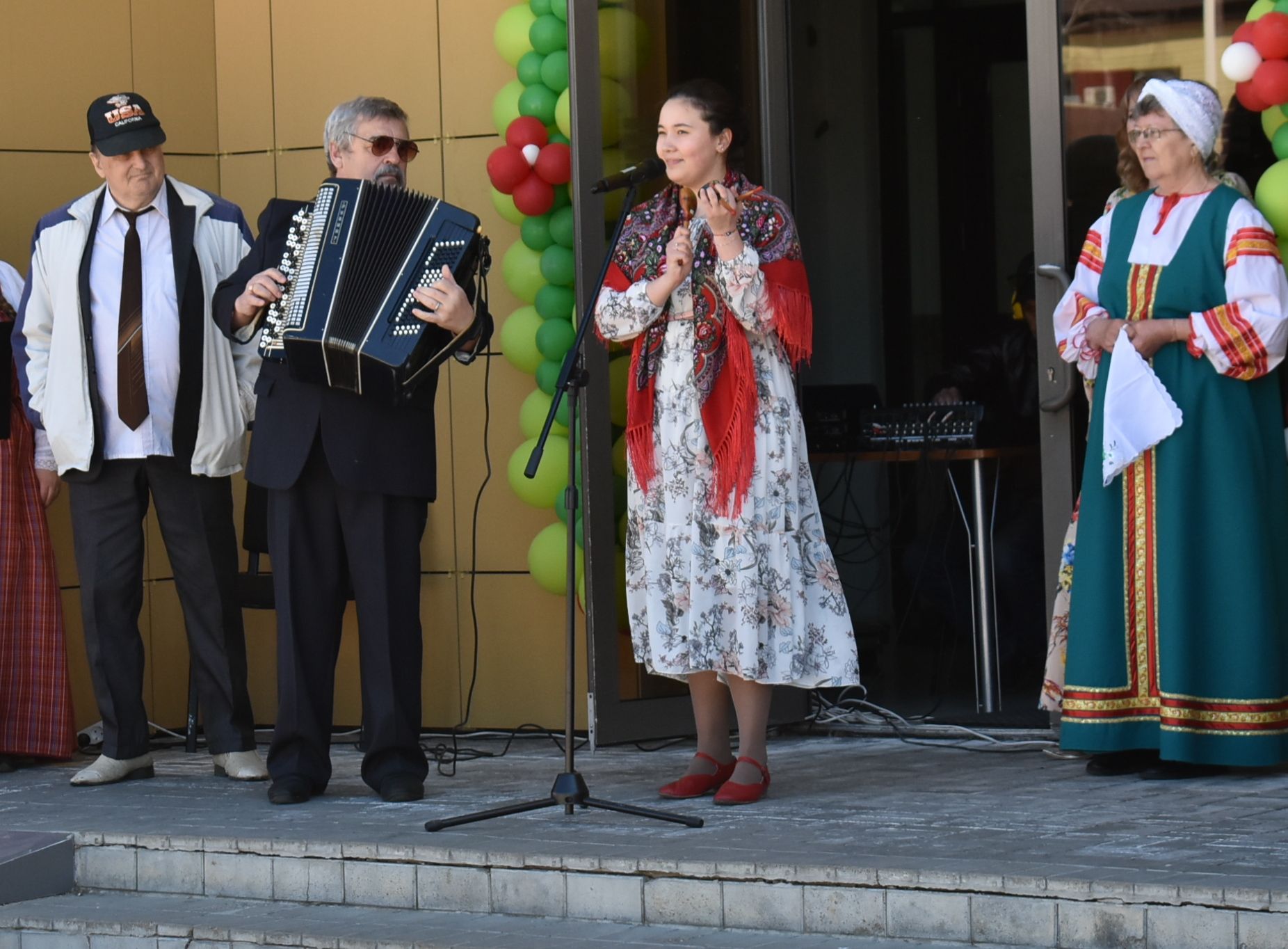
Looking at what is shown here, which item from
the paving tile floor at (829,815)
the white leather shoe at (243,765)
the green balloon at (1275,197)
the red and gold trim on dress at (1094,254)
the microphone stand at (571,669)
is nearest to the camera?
the paving tile floor at (829,815)

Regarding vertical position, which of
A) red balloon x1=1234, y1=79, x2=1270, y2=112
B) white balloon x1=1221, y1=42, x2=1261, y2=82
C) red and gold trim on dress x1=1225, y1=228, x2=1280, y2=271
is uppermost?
white balloon x1=1221, y1=42, x2=1261, y2=82

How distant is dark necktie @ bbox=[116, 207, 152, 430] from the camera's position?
5086mm

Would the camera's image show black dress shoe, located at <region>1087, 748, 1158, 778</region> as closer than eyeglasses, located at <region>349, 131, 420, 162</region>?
No

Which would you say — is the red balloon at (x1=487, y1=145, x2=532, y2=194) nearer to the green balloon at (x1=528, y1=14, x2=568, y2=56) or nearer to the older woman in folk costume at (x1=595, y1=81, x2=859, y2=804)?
the green balloon at (x1=528, y1=14, x2=568, y2=56)

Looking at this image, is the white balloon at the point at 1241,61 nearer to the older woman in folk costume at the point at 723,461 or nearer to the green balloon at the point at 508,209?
the older woman in folk costume at the point at 723,461

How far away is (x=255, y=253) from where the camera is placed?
4.70 meters

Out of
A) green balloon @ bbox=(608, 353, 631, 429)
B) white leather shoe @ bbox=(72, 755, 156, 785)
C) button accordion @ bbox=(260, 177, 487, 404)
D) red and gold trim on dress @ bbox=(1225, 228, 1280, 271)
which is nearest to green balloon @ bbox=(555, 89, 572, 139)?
green balloon @ bbox=(608, 353, 631, 429)

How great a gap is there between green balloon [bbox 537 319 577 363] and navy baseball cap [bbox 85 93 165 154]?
1.28 meters

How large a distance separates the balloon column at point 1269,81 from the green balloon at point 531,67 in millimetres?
2078

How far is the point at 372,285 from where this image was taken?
4316 mm

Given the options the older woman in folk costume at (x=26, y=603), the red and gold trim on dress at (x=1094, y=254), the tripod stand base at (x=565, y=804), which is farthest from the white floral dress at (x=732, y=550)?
the older woman in folk costume at (x=26, y=603)

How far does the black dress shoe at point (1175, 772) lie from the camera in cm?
465

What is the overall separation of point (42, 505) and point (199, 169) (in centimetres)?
146

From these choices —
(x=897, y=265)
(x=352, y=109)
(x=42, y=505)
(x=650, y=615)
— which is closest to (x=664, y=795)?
(x=650, y=615)
